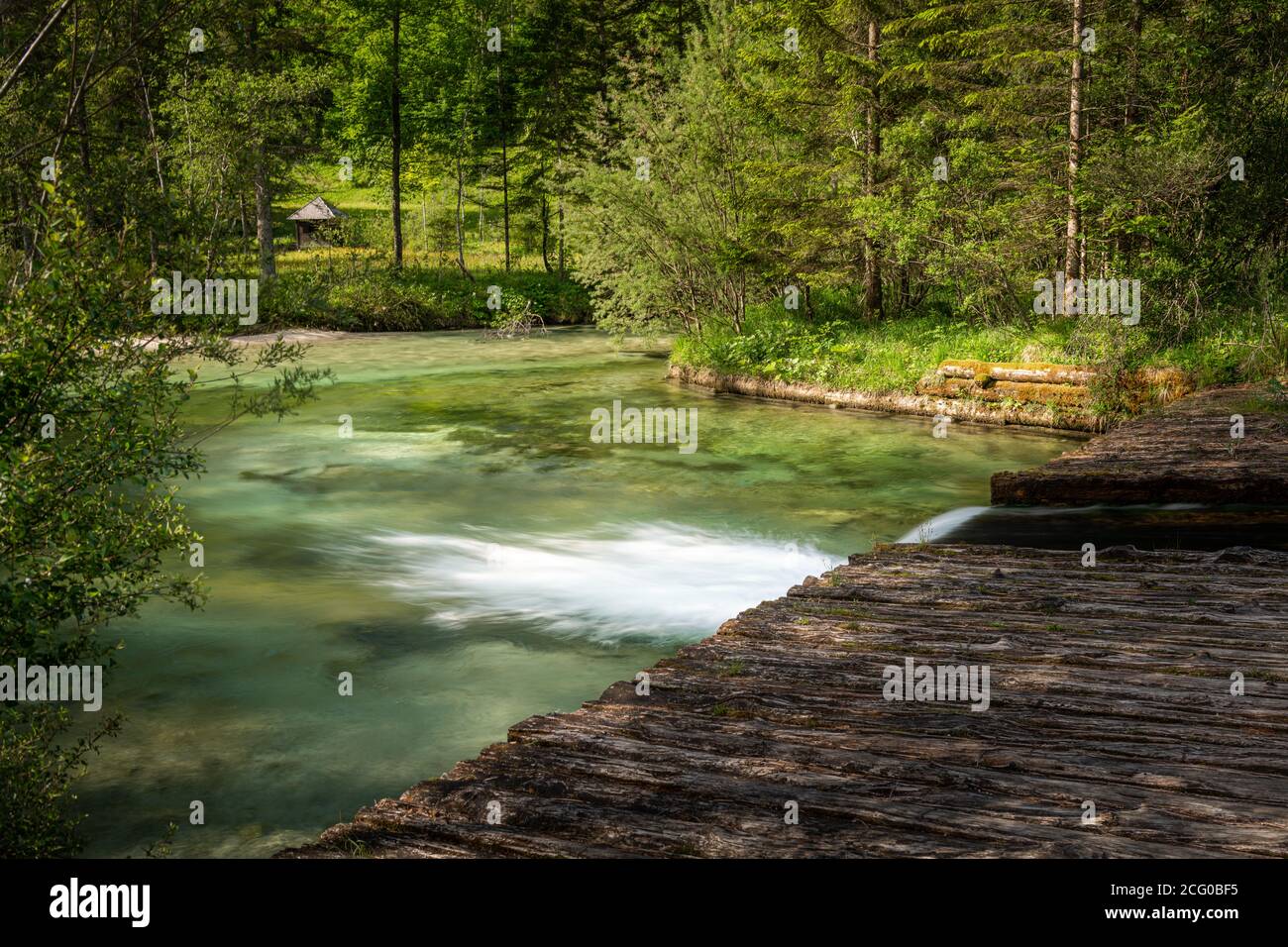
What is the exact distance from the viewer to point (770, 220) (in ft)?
88.0

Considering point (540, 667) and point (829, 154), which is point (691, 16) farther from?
point (540, 667)

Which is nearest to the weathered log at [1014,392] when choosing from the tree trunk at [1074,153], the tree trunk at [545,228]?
the tree trunk at [1074,153]

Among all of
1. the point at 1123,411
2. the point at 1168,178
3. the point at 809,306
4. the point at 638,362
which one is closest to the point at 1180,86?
the point at 1168,178

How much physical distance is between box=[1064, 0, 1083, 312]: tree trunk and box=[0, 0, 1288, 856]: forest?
6cm

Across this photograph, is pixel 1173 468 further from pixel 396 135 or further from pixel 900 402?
pixel 396 135

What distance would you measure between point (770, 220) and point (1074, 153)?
289 inches

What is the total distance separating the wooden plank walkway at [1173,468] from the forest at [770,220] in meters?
1.65

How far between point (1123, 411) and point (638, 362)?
16614 millimetres

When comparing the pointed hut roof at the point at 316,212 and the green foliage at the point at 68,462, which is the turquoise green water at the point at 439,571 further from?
the pointed hut roof at the point at 316,212

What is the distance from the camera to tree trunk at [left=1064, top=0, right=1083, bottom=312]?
21.6 metres

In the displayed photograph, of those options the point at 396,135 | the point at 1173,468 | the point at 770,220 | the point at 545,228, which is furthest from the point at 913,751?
the point at 545,228

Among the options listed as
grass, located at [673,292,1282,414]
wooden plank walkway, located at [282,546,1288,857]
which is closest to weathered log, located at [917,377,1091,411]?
grass, located at [673,292,1282,414]

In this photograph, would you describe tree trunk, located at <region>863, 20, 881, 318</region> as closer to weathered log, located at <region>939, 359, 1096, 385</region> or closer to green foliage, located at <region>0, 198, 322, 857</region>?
weathered log, located at <region>939, 359, 1096, 385</region>

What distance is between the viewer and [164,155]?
13.5m
